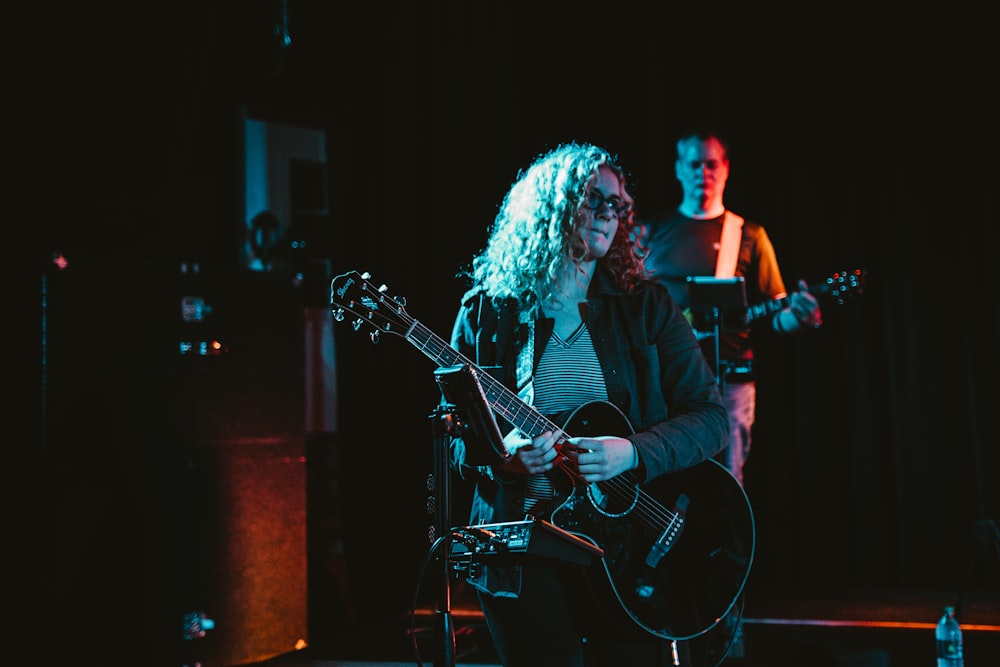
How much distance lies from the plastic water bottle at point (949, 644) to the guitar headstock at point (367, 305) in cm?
250

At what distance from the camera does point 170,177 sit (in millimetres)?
5426

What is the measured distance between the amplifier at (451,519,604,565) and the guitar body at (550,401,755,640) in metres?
0.29

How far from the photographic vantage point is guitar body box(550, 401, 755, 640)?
8.27 feet

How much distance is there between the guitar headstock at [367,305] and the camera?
2.46 m

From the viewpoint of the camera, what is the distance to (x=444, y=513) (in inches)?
86.0

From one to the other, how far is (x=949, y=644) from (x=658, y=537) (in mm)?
1695

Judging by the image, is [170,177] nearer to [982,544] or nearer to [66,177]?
[66,177]

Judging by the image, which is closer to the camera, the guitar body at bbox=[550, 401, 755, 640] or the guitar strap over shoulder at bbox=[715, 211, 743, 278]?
the guitar body at bbox=[550, 401, 755, 640]

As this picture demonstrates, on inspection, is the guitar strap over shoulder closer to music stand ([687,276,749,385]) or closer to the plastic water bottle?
music stand ([687,276,749,385])

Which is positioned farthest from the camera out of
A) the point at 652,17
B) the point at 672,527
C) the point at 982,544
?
the point at 652,17

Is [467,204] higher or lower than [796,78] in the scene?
lower

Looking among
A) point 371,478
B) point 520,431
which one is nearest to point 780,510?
point 371,478

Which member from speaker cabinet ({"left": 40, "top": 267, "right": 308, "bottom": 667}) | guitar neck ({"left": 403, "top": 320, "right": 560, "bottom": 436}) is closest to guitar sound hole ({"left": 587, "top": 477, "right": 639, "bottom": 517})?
guitar neck ({"left": 403, "top": 320, "right": 560, "bottom": 436})

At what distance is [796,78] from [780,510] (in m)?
2.58
